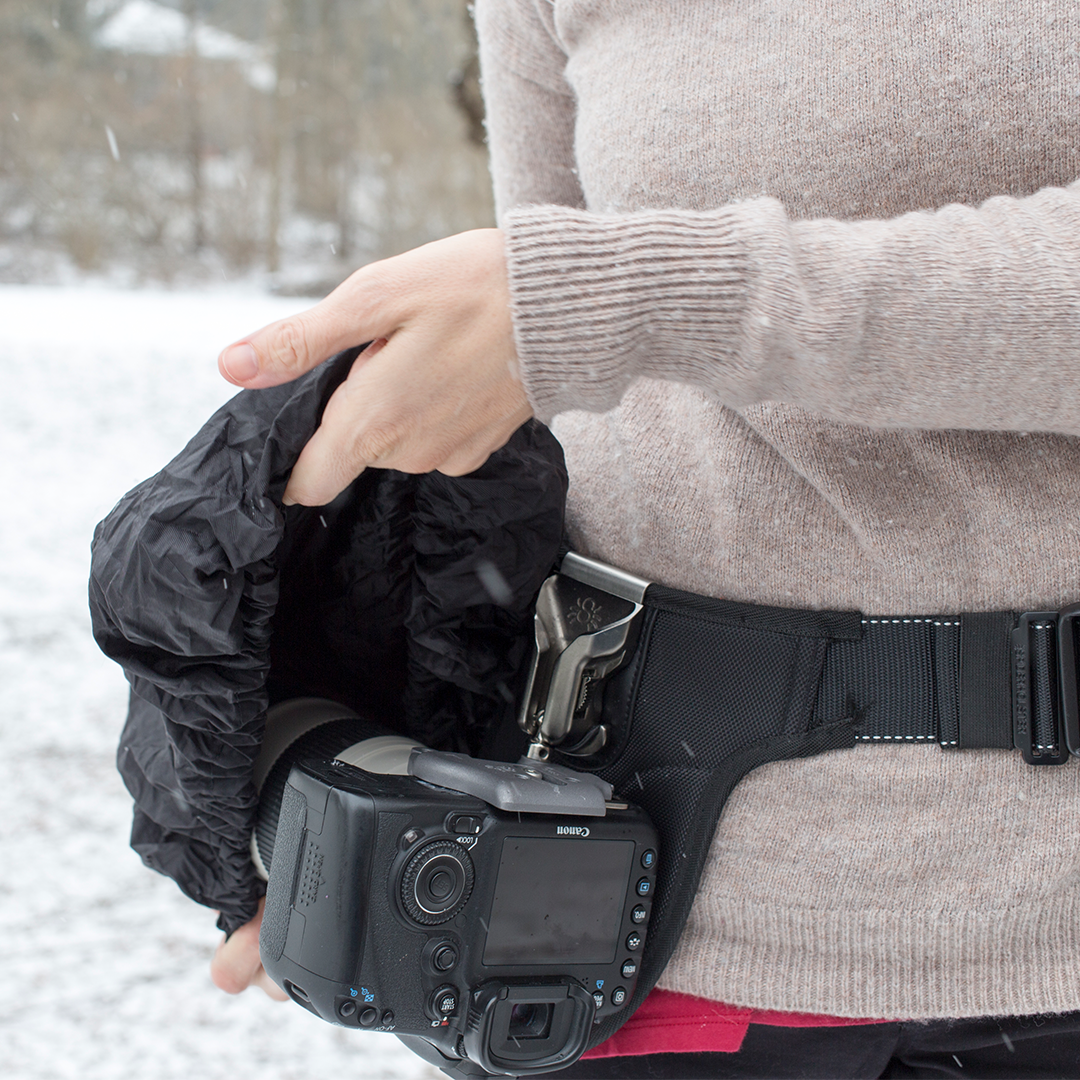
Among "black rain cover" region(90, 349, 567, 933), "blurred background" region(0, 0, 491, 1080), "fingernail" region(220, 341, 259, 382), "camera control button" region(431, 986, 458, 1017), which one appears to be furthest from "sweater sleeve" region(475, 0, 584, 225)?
"blurred background" region(0, 0, 491, 1080)

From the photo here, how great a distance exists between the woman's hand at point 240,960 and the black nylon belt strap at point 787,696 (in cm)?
33

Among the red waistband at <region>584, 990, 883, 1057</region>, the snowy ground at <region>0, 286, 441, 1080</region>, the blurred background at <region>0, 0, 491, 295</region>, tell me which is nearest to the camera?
the red waistband at <region>584, 990, 883, 1057</region>

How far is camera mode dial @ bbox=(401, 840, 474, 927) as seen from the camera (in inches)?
25.9

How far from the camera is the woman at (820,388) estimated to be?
0.54 metres

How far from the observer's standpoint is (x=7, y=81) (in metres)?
6.27

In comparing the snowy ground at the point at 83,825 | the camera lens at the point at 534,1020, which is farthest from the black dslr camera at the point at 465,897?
the snowy ground at the point at 83,825

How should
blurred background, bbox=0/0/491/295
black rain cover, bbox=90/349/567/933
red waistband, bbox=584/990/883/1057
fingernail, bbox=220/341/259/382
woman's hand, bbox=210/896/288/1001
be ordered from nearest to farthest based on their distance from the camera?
fingernail, bbox=220/341/259/382 → black rain cover, bbox=90/349/567/933 → red waistband, bbox=584/990/883/1057 → woman's hand, bbox=210/896/288/1001 → blurred background, bbox=0/0/491/295

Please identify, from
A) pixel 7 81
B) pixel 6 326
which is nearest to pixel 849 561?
pixel 6 326

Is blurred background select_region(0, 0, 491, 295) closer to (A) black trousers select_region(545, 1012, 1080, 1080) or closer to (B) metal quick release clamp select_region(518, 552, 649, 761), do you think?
(B) metal quick release clamp select_region(518, 552, 649, 761)

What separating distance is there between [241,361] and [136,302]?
5.91 meters

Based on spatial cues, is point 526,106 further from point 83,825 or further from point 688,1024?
point 83,825

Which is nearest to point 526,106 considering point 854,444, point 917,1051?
point 854,444

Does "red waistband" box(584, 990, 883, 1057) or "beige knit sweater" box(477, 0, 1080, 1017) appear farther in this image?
"red waistband" box(584, 990, 883, 1057)

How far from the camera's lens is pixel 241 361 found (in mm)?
532
